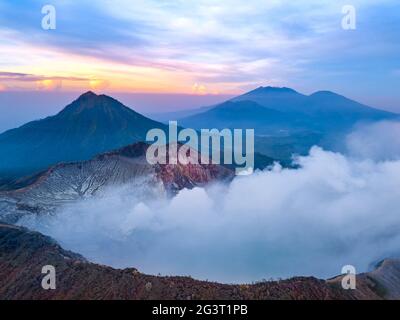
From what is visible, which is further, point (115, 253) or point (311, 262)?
point (311, 262)

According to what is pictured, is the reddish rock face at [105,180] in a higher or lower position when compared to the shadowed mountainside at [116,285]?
higher

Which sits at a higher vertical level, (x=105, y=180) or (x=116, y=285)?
(x=105, y=180)

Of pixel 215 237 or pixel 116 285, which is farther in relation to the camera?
pixel 215 237

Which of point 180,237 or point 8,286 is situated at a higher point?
point 8,286

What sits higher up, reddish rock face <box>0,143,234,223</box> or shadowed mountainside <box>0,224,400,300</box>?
reddish rock face <box>0,143,234,223</box>

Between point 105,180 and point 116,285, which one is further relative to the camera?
point 105,180

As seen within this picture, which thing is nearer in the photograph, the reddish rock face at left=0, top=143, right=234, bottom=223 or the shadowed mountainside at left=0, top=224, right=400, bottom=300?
the shadowed mountainside at left=0, top=224, right=400, bottom=300

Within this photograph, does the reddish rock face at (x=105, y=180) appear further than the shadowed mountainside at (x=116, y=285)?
Yes

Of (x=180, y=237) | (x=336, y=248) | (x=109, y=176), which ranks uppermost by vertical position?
(x=109, y=176)
